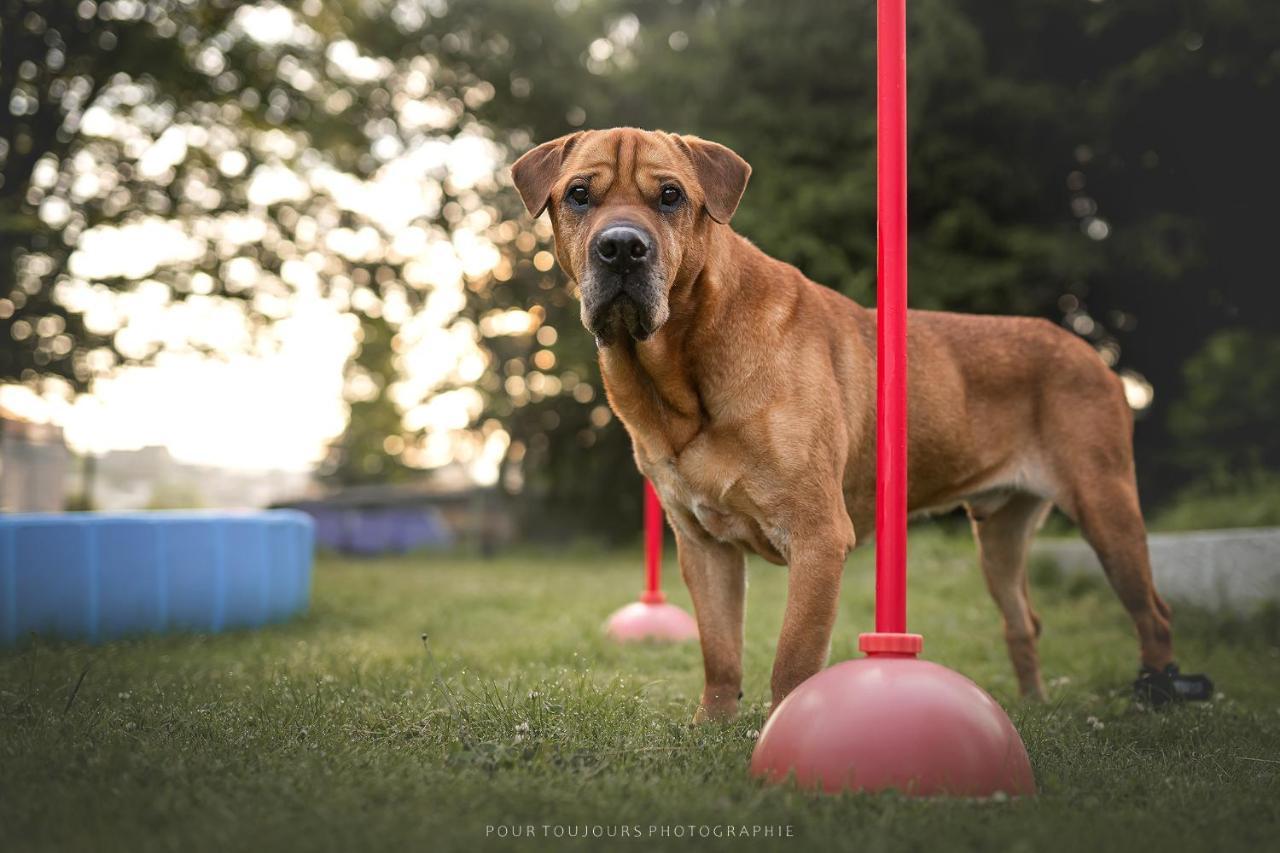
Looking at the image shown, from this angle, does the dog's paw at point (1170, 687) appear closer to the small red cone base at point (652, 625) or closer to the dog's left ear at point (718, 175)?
the small red cone base at point (652, 625)

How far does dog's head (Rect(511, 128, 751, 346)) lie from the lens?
3592 mm

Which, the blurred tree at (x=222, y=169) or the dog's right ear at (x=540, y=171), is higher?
the blurred tree at (x=222, y=169)

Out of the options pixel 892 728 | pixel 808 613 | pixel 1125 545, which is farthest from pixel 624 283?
pixel 1125 545

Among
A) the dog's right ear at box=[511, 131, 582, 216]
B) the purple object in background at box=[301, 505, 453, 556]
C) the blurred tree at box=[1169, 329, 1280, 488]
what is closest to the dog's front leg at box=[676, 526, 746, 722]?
the dog's right ear at box=[511, 131, 582, 216]

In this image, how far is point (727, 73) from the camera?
18.4 meters

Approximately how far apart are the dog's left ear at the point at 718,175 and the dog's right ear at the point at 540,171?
44 centimetres

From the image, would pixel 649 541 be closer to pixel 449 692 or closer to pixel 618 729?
pixel 449 692

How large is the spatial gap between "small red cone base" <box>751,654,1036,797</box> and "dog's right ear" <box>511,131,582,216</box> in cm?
209

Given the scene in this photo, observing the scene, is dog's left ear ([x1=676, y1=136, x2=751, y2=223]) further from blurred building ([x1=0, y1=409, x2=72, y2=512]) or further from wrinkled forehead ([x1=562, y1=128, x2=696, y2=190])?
blurred building ([x1=0, y1=409, x2=72, y2=512])

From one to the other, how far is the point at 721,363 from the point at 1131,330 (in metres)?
13.5

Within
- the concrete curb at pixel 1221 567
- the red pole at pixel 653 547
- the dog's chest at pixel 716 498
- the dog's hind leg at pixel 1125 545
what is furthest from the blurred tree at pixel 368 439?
the dog's chest at pixel 716 498

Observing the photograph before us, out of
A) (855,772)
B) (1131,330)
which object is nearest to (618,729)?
(855,772)

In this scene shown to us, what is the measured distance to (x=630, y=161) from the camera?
382 cm

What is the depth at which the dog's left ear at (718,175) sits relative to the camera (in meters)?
3.88
